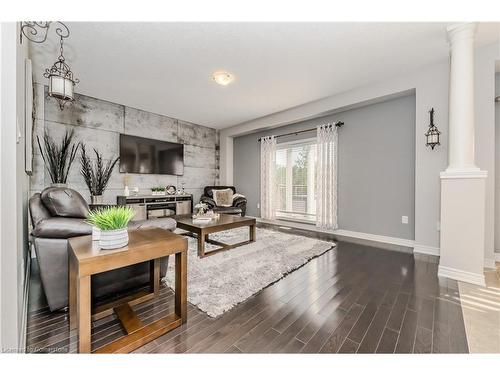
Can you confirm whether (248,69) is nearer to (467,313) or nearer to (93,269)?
(93,269)

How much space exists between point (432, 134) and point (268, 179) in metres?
3.14

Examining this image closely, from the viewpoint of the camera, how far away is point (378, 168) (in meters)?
3.62

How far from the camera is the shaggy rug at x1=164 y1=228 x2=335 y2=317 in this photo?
1750 mm

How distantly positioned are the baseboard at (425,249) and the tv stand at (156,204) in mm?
4425

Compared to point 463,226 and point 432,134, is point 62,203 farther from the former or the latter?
point 432,134

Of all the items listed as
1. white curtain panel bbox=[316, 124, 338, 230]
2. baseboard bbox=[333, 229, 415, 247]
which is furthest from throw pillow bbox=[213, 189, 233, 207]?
baseboard bbox=[333, 229, 415, 247]

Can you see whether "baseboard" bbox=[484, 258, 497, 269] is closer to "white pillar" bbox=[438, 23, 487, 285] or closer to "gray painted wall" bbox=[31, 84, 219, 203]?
"white pillar" bbox=[438, 23, 487, 285]

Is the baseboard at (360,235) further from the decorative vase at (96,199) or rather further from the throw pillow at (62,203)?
the throw pillow at (62,203)

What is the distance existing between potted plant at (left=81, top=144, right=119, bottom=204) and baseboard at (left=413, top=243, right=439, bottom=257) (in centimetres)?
526

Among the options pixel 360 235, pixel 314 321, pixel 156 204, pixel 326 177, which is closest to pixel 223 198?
pixel 156 204

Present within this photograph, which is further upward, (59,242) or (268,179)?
(268,179)

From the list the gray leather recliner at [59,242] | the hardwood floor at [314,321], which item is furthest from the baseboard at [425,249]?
the gray leather recliner at [59,242]
